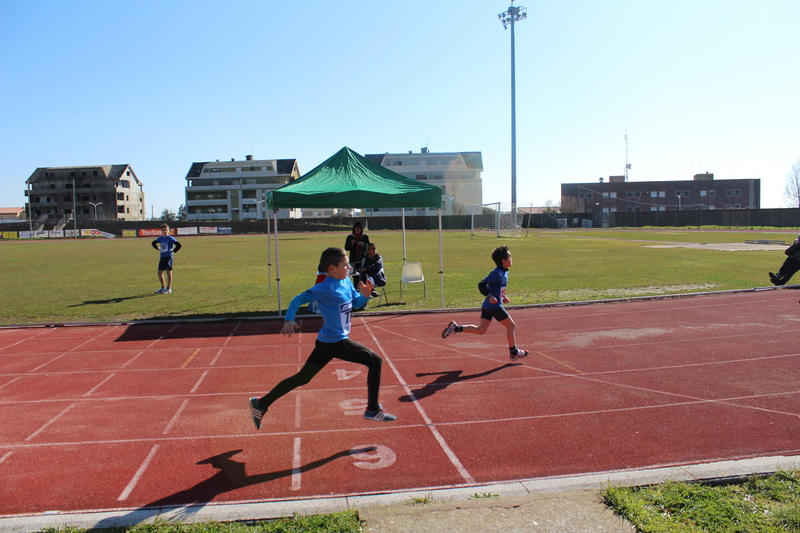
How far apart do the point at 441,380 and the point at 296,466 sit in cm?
274

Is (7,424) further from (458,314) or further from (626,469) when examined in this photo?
(458,314)

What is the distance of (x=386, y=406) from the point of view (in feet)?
19.6

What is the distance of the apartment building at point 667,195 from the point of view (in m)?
87.5

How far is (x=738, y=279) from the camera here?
50.9ft

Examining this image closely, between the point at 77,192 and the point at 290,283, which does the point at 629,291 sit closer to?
the point at 290,283

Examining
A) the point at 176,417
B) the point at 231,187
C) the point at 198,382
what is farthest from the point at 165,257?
the point at 231,187

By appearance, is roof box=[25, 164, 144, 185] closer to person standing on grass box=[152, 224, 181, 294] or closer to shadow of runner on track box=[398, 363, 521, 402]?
person standing on grass box=[152, 224, 181, 294]

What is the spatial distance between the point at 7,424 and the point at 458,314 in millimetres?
7884

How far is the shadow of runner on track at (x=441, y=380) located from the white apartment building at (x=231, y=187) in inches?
3602

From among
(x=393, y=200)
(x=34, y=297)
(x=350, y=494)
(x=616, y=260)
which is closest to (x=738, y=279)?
(x=616, y=260)

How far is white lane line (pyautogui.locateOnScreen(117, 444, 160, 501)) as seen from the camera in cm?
408

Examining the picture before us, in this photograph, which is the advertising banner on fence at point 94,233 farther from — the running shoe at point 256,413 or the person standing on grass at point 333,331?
the person standing on grass at point 333,331

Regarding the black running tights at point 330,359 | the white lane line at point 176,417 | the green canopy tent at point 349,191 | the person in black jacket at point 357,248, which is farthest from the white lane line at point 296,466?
the person in black jacket at point 357,248

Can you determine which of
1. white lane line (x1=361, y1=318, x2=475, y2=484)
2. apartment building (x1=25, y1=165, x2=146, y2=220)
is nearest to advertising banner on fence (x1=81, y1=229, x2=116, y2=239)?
apartment building (x1=25, y1=165, x2=146, y2=220)
